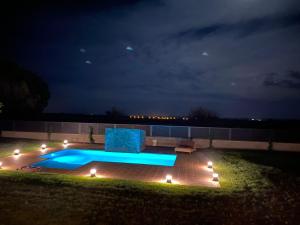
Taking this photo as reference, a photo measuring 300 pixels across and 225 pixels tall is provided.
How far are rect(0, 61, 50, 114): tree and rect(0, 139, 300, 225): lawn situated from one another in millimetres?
23103

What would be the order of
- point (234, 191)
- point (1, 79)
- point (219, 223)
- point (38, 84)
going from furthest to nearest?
point (38, 84) → point (1, 79) → point (234, 191) → point (219, 223)

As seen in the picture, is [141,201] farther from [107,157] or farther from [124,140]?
[124,140]

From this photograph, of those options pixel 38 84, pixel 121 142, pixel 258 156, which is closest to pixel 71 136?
pixel 121 142

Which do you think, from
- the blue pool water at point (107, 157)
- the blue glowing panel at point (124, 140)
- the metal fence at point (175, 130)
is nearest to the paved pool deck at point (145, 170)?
the blue pool water at point (107, 157)

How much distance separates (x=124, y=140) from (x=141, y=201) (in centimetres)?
847

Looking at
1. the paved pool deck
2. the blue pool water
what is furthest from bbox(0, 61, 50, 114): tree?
the paved pool deck

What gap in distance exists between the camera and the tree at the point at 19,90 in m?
28.4

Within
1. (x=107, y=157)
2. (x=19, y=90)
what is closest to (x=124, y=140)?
(x=107, y=157)

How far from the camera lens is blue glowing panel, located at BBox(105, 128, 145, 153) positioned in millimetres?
14547

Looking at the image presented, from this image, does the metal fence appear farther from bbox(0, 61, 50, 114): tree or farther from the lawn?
bbox(0, 61, 50, 114): tree

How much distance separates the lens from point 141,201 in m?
6.42

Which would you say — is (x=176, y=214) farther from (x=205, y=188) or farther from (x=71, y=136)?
(x=71, y=136)

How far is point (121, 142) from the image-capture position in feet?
48.6

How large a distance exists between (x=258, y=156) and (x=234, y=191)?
7663 mm
